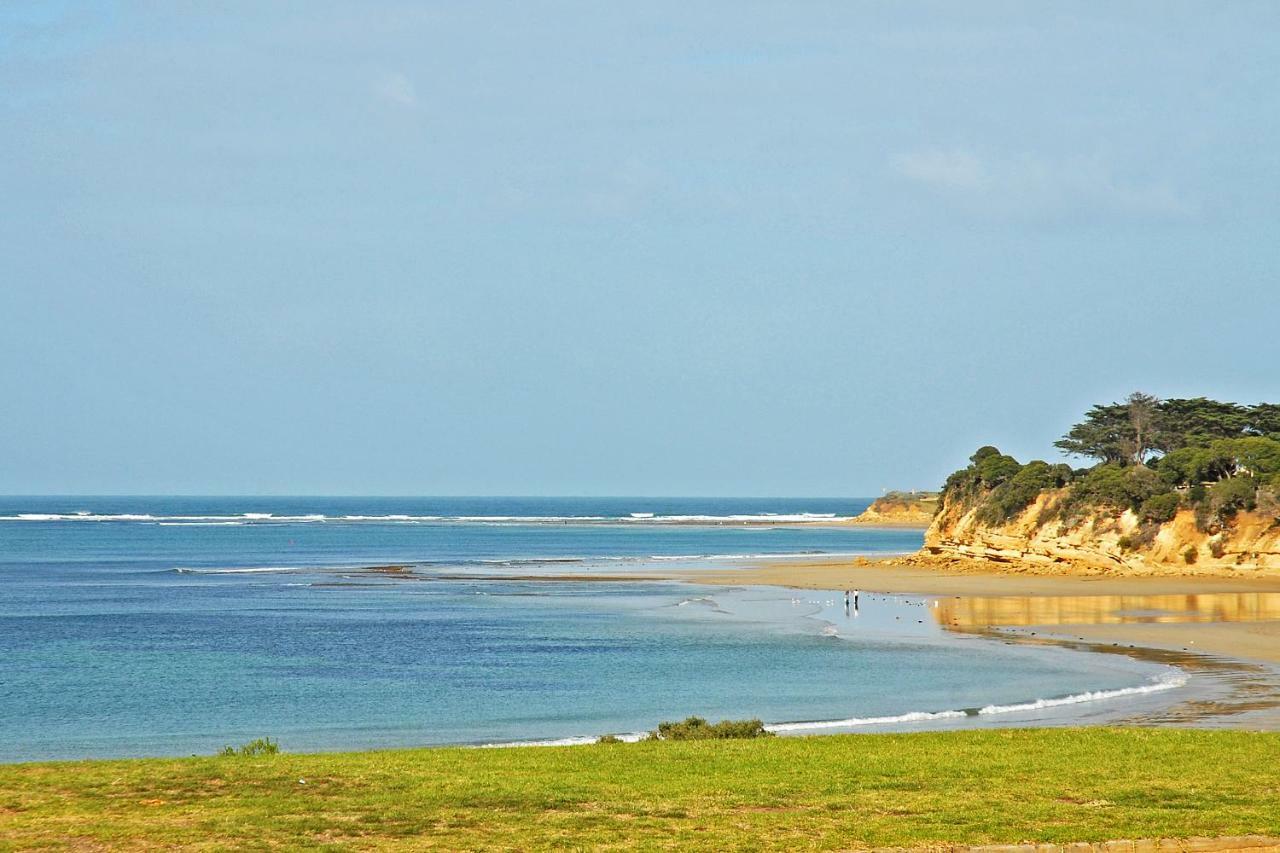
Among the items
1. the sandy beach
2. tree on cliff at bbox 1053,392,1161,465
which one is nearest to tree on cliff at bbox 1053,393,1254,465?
tree on cliff at bbox 1053,392,1161,465

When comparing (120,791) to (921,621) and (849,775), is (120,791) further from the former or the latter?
(921,621)

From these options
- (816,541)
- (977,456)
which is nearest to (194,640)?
A: (977,456)

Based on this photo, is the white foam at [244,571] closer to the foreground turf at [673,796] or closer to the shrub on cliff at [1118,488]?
the shrub on cliff at [1118,488]

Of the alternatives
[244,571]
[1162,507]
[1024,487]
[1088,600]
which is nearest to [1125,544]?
[1162,507]

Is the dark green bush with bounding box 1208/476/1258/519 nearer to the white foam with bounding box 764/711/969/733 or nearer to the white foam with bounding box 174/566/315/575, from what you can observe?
the white foam with bounding box 764/711/969/733

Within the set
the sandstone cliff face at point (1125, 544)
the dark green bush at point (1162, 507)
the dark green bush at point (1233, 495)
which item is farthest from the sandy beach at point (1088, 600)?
the dark green bush at point (1233, 495)

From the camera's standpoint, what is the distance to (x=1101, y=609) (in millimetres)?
53406

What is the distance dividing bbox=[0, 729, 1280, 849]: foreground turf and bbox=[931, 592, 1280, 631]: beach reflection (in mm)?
31067

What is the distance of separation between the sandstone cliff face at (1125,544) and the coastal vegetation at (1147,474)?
13.4 inches

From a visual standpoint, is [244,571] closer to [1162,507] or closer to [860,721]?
[1162,507]

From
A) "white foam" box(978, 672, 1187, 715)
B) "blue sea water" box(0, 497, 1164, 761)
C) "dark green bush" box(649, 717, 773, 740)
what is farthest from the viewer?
"white foam" box(978, 672, 1187, 715)

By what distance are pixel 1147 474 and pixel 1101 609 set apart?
24524 mm

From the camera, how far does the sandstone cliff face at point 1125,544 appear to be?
222 ft

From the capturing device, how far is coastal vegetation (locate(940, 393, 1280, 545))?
70.5m
